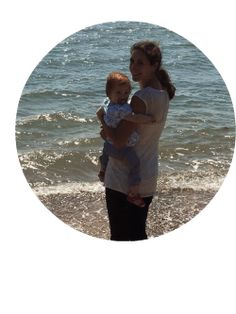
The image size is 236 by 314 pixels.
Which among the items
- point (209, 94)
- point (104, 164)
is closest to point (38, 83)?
point (209, 94)

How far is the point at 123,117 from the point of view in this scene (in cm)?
224

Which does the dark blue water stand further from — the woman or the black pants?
the woman

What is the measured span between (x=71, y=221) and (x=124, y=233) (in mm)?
930

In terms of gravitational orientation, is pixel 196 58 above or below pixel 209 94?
above

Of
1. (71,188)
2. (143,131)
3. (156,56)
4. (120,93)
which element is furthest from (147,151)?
(71,188)

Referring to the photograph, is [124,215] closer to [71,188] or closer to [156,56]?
[156,56]

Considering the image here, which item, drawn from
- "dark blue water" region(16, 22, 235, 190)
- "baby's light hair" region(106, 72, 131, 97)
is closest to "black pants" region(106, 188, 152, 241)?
"baby's light hair" region(106, 72, 131, 97)

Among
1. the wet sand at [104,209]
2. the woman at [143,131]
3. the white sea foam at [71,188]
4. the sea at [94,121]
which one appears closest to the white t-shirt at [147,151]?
the woman at [143,131]

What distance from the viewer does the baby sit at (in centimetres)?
223

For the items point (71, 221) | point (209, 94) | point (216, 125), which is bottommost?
point (71, 221)

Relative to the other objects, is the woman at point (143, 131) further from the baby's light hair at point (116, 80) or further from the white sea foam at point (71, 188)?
the white sea foam at point (71, 188)

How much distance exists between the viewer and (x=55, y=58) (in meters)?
3.95

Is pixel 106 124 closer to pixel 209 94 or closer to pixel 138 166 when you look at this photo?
pixel 138 166

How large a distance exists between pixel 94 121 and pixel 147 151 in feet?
5.51
